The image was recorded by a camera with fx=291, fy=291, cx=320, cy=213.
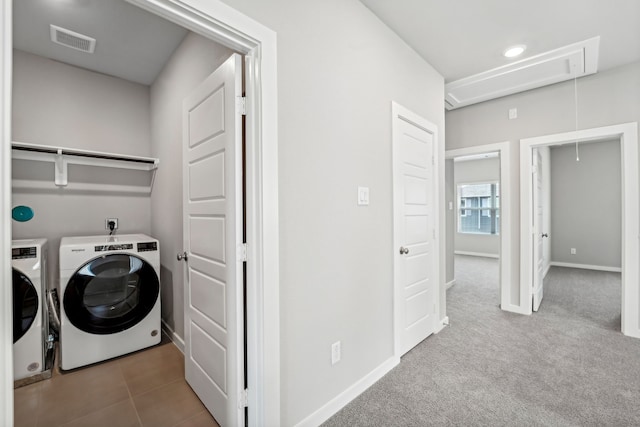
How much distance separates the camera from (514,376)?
211cm

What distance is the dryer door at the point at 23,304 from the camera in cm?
195

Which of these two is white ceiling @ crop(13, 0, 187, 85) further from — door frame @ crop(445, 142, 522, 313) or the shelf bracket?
door frame @ crop(445, 142, 522, 313)

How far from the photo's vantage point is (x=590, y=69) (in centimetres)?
285

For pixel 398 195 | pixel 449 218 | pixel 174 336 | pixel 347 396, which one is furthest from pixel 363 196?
pixel 449 218

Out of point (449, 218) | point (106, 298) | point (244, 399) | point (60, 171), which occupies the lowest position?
point (244, 399)

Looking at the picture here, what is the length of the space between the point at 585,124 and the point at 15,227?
5.44m

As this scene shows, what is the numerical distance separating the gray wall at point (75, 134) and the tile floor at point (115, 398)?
3.40 feet

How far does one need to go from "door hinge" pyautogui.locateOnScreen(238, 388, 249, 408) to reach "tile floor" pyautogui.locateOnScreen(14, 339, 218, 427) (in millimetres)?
415

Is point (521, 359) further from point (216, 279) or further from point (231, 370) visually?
point (216, 279)

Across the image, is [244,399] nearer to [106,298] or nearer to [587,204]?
[106,298]

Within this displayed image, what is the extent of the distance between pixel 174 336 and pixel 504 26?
376cm

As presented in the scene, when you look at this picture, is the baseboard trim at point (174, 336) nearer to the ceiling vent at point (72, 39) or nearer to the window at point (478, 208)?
the ceiling vent at point (72, 39)

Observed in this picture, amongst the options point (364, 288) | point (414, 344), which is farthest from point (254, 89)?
point (414, 344)

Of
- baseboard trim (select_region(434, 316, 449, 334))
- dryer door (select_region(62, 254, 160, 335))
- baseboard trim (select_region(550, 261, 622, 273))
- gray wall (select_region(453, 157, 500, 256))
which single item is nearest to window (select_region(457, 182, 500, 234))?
gray wall (select_region(453, 157, 500, 256))
